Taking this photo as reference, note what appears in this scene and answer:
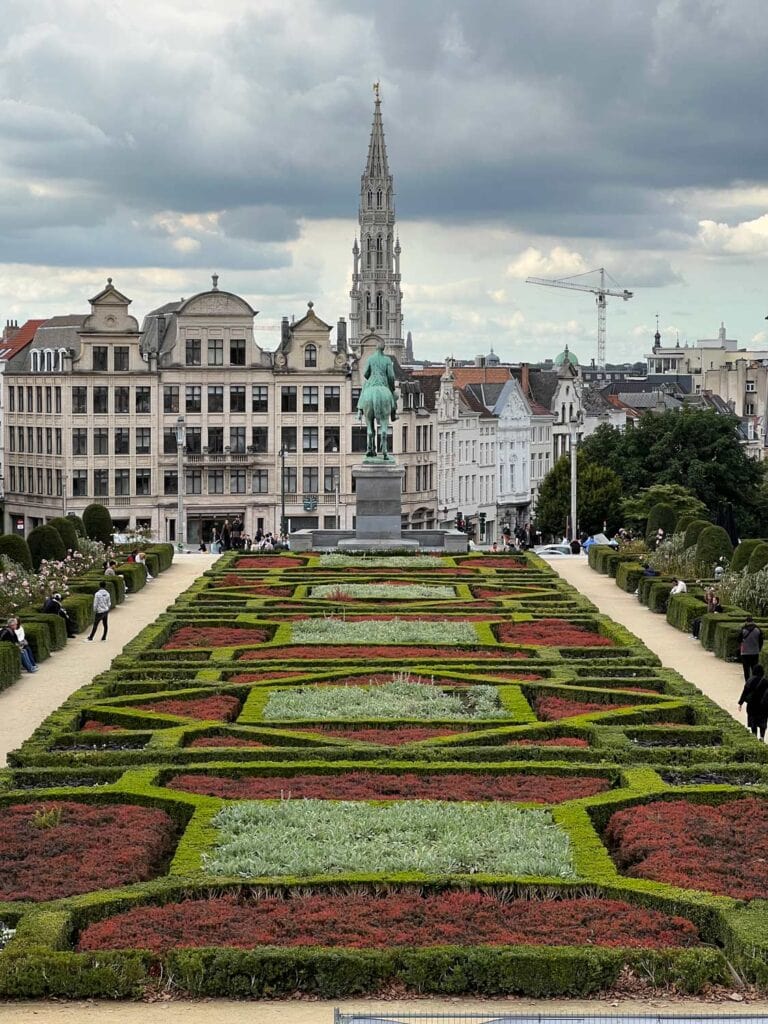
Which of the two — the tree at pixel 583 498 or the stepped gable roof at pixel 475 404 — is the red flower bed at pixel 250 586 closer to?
the tree at pixel 583 498

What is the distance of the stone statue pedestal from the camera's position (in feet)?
204

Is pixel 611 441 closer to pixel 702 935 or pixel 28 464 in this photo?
pixel 28 464

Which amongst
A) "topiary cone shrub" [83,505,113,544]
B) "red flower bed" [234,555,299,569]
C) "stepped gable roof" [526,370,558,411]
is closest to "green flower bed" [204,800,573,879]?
"red flower bed" [234,555,299,569]

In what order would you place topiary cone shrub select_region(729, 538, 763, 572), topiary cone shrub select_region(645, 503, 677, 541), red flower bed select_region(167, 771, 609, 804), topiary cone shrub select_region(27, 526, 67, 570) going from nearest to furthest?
red flower bed select_region(167, 771, 609, 804) < topiary cone shrub select_region(729, 538, 763, 572) < topiary cone shrub select_region(27, 526, 67, 570) < topiary cone shrub select_region(645, 503, 677, 541)

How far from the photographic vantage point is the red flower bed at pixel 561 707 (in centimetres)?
2914

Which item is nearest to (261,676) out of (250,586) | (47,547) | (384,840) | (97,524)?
(384,840)

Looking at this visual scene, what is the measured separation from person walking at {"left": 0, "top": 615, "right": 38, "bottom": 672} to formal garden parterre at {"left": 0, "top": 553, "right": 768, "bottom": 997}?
1.90 m

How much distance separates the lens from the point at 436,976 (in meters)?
16.3

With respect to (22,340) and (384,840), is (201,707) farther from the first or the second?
(22,340)

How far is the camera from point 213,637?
130 ft

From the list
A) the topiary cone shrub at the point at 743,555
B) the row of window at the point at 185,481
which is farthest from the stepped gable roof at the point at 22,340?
the topiary cone shrub at the point at 743,555

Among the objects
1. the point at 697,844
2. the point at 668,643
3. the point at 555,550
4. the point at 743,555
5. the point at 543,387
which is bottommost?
the point at 555,550

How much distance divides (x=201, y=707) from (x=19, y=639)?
306 inches

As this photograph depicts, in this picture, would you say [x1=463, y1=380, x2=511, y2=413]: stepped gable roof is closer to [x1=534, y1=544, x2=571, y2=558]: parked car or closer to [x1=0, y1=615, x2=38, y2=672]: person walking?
[x1=534, y1=544, x2=571, y2=558]: parked car
